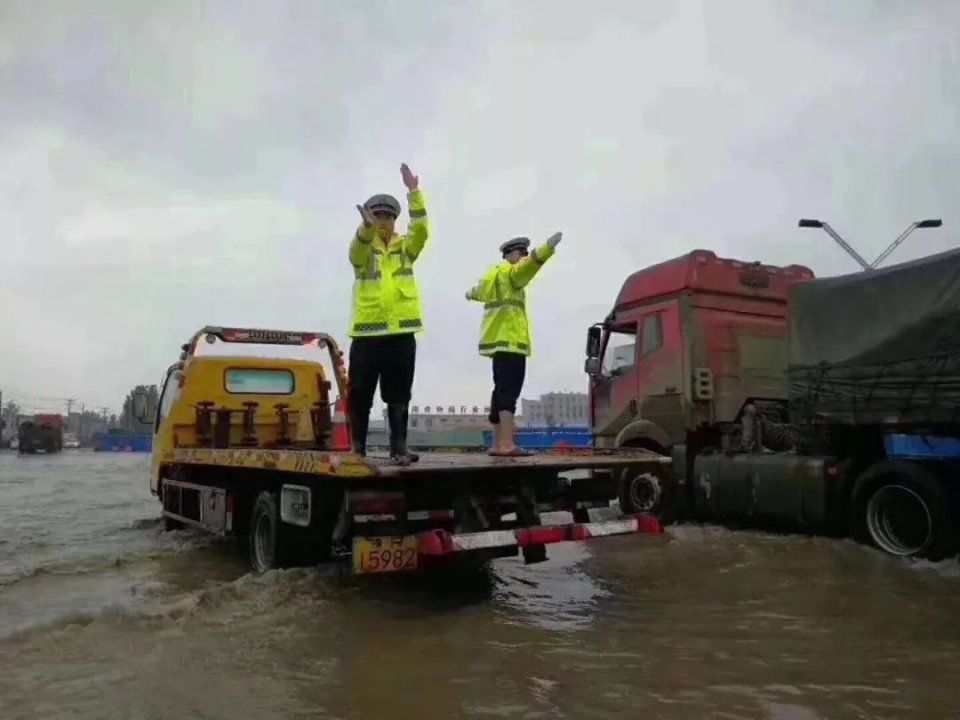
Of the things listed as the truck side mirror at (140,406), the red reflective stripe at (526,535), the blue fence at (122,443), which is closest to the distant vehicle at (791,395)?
the red reflective stripe at (526,535)

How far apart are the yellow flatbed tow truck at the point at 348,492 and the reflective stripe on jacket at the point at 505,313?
0.86 meters

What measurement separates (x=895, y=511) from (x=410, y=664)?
4.87 m

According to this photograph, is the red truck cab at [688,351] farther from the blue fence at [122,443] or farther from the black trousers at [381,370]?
the blue fence at [122,443]

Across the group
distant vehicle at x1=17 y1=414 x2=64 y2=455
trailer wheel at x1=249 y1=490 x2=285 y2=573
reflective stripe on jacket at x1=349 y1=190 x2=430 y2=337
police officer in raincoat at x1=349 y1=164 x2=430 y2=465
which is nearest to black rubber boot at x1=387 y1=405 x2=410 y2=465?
police officer in raincoat at x1=349 y1=164 x2=430 y2=465

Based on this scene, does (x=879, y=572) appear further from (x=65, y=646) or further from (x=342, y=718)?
(x=65, y=646)

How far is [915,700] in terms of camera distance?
3236 millimetres

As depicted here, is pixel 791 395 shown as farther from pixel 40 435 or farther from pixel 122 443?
pixel 122 443

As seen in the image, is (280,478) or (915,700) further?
(280,478)

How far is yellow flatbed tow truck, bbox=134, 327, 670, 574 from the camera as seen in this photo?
4.59 metres

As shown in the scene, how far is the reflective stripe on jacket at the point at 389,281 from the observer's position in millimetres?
5039

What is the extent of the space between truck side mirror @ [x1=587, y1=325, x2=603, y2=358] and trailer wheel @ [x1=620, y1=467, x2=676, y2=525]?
156cm

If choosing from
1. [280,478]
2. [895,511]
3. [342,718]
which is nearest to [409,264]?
[280,478]

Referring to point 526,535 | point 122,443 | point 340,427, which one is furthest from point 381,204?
point 122,443

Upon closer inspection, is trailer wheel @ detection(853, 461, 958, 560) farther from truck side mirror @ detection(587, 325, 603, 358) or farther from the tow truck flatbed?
truck side mirror @ detection(587, 325, 603, 358)
